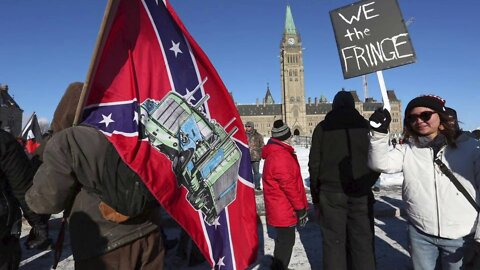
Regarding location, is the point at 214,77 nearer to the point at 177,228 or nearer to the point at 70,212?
the point at 70,212

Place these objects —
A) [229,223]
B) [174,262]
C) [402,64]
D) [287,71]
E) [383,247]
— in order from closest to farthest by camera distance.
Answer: [229,223]
[402,64]
[174,262]
[383,247]
[287,71]

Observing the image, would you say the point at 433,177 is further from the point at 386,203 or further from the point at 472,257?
the point at 386,203

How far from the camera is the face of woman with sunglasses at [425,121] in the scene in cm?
258

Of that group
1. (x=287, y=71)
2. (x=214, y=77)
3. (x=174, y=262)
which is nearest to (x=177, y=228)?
(x=174, y=262)

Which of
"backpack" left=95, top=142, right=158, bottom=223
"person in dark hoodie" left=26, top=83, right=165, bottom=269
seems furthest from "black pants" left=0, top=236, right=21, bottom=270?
"backpack" left=95, top=142, right=158, bottom=223

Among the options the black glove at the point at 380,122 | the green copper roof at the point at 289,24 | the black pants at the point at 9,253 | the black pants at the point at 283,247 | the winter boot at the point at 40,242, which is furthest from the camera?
the green copper roof at the point at 289,24

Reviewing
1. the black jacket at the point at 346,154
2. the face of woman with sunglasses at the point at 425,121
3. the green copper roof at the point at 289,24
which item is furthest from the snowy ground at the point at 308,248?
the green copper roof at the point at 289,24

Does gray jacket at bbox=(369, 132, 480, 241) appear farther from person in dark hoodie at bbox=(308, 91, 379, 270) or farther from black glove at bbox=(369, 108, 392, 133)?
person in dark hoodie at bbox=(308, 91, 379, 270)

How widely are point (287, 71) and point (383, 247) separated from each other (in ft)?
344

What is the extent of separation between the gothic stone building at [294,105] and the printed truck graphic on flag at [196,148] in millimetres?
101310

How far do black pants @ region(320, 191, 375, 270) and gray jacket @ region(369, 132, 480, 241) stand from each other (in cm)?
103

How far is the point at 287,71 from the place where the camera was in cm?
10725

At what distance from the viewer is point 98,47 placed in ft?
6.77

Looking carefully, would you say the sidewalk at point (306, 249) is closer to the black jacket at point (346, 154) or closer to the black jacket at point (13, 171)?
the black jacket at point (346, 154)
